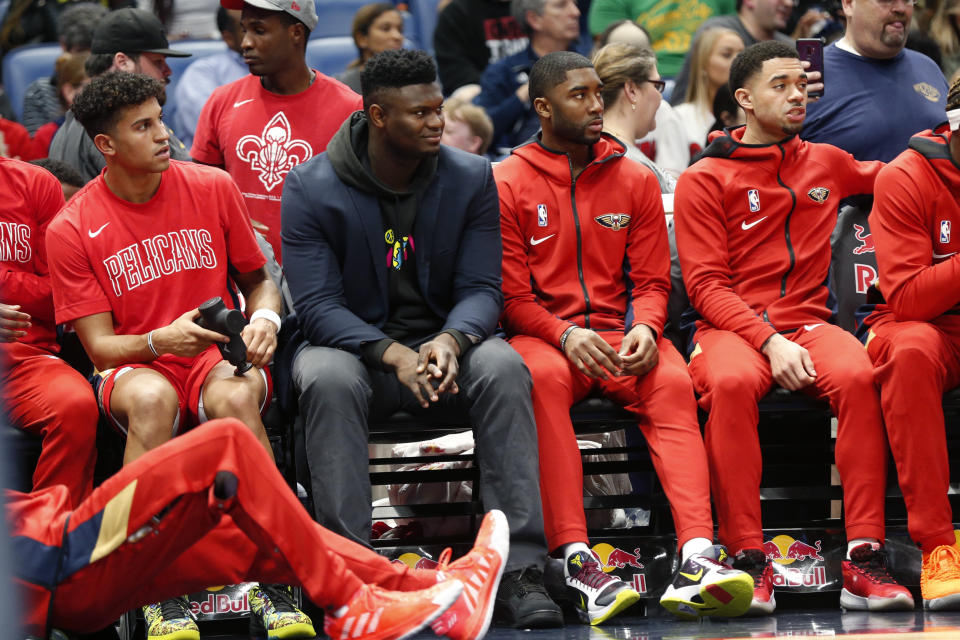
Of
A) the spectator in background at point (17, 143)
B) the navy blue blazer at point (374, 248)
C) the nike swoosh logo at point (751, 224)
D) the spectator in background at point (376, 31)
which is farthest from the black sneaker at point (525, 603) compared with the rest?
the spectator in background at point (17, 143)

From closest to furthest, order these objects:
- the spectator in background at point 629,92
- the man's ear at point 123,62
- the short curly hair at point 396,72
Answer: the short curly hair at point 396,72
the spectator in background at point 629,92
the man's ear at point 123,62

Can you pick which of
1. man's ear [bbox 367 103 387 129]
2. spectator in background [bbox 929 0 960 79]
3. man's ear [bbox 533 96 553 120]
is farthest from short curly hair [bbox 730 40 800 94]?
spectator in background [bbox 929 0 960 79]

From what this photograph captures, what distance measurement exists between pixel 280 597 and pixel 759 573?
57.8 inches

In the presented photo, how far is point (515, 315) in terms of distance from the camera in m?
4.61

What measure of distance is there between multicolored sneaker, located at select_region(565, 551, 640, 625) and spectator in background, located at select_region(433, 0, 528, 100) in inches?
164

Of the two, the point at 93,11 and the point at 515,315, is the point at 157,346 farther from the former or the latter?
the point at 93,11

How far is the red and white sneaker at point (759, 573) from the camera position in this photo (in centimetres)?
405

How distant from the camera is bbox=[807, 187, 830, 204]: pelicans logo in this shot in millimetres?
4695

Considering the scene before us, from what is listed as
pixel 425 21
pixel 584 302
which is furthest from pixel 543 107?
pixel 425 21

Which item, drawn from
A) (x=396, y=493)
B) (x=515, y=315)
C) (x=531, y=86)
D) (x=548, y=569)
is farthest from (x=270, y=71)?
(x=548, y=569)

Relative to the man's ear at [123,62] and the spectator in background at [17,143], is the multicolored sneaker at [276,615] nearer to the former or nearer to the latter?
the man's ear at [123,62]

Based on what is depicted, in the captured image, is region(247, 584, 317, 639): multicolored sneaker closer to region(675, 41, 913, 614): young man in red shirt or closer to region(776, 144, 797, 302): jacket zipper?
region(675, 41, 913, 614): young man in red shirt

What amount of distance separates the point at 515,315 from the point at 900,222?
1320 mm

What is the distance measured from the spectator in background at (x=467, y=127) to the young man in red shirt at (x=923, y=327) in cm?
240
